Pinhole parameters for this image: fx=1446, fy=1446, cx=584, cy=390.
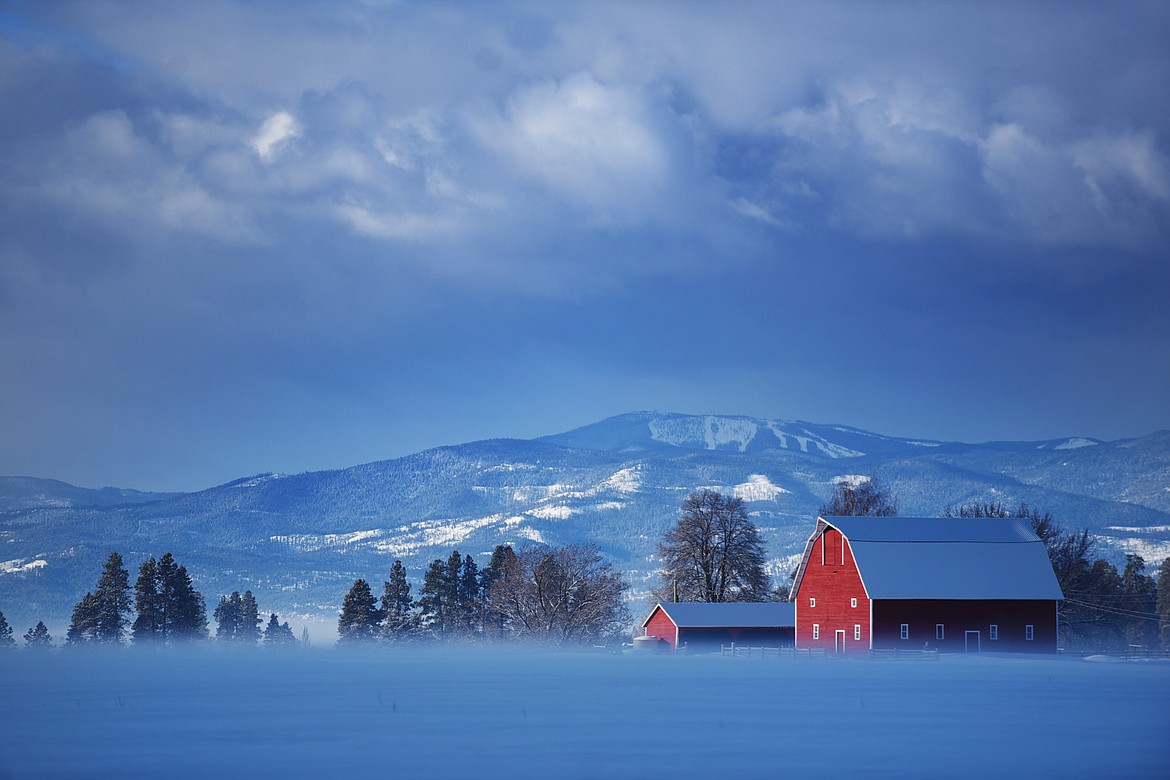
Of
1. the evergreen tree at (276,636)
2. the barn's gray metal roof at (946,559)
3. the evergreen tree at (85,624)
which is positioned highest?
the barn's gray metal roof at (946,559)

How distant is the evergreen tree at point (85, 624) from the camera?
3944 inches

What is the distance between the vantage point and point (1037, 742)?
1404 inches

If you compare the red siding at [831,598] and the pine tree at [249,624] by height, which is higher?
the red siding at [831,598]

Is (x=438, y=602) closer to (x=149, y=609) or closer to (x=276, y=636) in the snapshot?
(x=149, y=609)

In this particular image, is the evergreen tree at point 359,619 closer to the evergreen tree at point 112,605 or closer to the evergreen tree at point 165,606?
the evergreen tree at point 165,606

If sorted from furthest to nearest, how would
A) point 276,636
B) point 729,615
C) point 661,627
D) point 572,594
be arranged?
point 276,636
point 572,594
point 661,627
point 729,615

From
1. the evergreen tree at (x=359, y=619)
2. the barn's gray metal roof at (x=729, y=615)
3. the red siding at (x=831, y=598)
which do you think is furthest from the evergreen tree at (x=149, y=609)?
the red siding at (x=831, y=598)

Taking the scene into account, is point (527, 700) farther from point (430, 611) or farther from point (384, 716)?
point (430, 611)

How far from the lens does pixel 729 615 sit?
90312 mm

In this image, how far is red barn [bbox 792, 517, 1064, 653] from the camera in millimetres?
79562

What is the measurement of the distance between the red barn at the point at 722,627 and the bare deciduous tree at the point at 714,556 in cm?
659

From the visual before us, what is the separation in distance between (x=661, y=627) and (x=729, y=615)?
4.58 meters

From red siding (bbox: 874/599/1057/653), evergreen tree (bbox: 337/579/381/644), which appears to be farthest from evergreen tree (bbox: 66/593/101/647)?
red siding (bbox: 874/599/1057/653)

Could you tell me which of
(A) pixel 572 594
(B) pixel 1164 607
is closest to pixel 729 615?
(A) pixel 572 594
